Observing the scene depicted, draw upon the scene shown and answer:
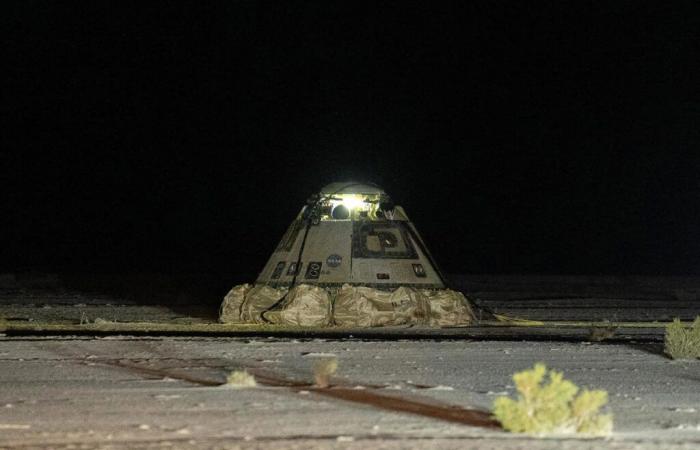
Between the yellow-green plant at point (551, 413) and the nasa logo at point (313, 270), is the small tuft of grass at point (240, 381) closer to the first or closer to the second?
the yellow-green plant at point (551, 413)

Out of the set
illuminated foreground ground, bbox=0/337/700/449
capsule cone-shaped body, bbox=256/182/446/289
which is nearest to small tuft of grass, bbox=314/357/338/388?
illuminated foreground ground, bbox=0/337/700/449

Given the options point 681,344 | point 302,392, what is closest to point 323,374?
point 302,392

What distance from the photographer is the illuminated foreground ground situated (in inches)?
404

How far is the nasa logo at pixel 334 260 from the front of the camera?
67.2 ft

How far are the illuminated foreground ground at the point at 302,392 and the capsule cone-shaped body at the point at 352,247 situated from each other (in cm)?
253

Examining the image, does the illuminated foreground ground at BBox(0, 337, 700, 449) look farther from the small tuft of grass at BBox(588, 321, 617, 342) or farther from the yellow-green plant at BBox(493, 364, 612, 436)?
the small tuft of grass at BBox(588, 321, 617, 342)

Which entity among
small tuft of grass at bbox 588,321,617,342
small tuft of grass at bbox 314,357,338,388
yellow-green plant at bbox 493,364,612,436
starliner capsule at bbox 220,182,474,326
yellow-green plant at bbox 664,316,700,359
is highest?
starliner capsule at bbox 220,182,474,326

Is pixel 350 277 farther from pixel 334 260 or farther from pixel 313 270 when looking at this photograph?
pixel 313 270

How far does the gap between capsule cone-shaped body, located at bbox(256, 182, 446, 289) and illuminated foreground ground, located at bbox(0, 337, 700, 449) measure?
99.7 inches

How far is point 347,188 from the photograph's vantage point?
2155cm

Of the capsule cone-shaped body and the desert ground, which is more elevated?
the capsule cone-shaped body

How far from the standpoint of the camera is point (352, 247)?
813 inches

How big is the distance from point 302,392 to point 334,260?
7.80m

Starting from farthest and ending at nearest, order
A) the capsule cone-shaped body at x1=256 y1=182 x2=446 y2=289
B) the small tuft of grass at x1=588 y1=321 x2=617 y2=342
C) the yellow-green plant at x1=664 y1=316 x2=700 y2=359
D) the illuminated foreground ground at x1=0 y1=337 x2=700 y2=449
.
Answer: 1. the capsule cone-shaped body at x1=256 y1=182 x2=446 y2=289
2. the small tuft of grass at x1=588 y1=321 x2=617 y2=342
3. the yellow-green plant at x1=664 y1=316 x2=700 y2=359
4. the illuminated foreground ground at x1=0 y1=337 x2=700 y2=449
